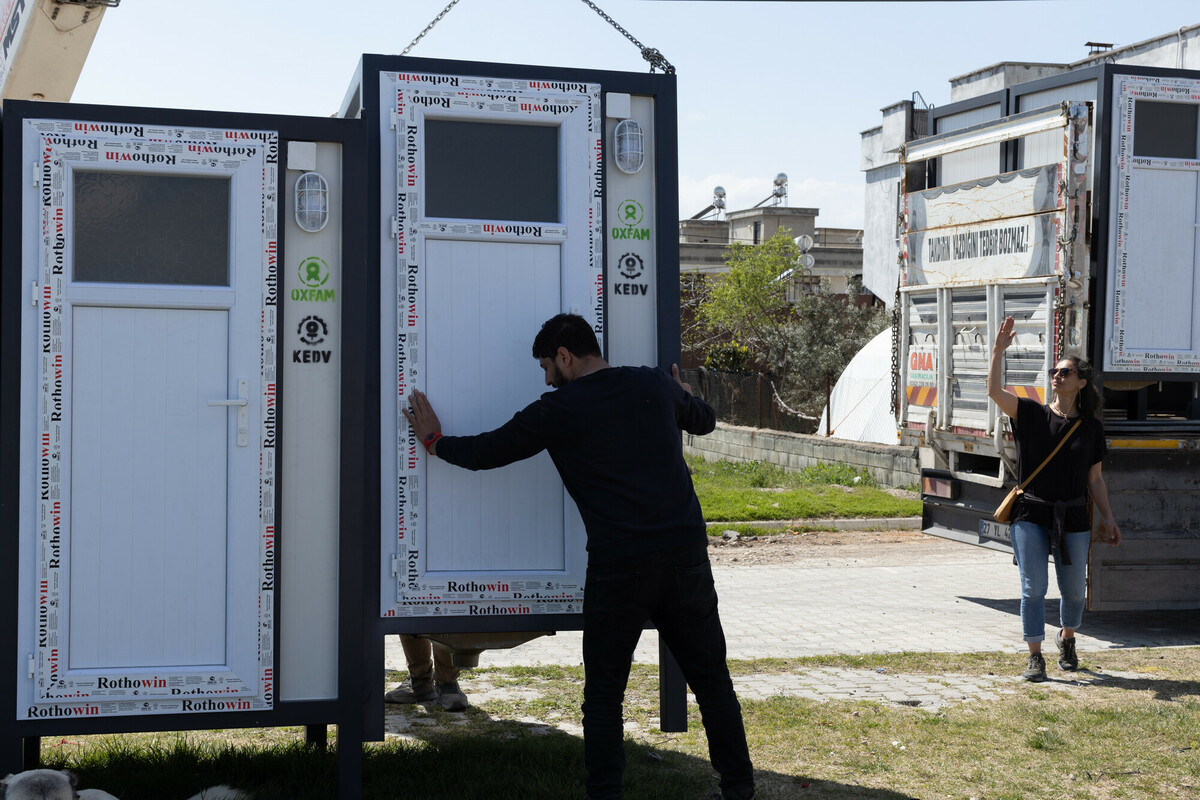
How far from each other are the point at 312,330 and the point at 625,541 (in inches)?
56.9

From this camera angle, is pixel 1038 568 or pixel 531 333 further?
pixel 1038 568

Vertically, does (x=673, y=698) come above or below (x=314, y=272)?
below

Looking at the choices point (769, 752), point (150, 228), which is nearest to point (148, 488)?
point (150, 228)

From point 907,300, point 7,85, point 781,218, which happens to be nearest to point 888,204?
point 781,218

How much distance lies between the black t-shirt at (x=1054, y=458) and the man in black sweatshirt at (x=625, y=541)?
332 cm

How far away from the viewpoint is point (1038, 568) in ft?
22.8

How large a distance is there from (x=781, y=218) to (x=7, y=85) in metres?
40.1

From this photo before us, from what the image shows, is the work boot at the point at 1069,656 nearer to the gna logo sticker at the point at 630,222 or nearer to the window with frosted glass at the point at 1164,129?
the window with frosted glass at the point at 1164,129

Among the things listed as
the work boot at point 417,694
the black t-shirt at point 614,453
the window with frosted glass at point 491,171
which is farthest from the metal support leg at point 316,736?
the window with frosted glass at point 491,171

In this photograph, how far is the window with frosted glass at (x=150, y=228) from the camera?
434cm

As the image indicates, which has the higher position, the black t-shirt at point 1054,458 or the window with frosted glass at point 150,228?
the window with frosted glass at point 150,228

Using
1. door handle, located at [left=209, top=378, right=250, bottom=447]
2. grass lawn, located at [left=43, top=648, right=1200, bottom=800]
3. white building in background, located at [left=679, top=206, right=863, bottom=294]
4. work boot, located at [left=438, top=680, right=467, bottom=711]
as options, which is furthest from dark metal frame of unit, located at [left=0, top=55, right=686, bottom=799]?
white building in background, located at [left=679, top=206, right=863, bottom=294]

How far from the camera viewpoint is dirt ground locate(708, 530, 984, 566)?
11711mm

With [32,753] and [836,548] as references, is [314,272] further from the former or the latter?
[836,548]
